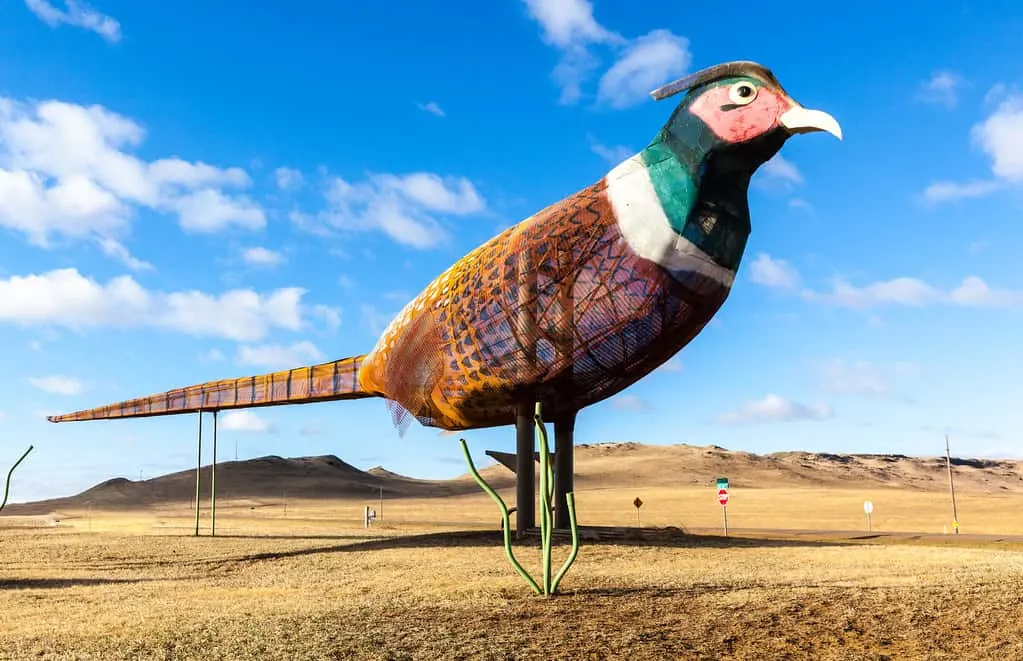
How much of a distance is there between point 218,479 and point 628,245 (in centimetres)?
7624

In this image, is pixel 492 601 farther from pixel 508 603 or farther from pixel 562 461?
pixel 562 461

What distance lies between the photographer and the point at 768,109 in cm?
1304

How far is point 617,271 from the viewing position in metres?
13.5

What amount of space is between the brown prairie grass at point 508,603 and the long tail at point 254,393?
11.8 ft

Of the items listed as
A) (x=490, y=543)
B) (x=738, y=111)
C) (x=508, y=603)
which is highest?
(x=738, y=111)

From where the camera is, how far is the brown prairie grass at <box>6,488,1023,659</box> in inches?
321

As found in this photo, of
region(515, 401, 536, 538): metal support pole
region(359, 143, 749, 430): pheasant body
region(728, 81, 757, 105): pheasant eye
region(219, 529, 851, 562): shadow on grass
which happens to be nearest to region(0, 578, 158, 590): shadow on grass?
region(219, 529, 851, 562): shadow on grass

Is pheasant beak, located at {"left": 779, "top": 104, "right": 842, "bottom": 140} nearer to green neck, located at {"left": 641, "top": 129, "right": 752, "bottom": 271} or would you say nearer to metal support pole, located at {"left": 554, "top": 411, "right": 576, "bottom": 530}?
green neck, located at {"left": 641, "top": 129, "right": 752, "bottom": 271}

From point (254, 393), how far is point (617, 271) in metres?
11.4

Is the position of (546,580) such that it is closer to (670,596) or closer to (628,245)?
(670,596)

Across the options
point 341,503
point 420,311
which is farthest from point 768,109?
point 341,503

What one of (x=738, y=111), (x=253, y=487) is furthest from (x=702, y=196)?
(x=253, y=487)

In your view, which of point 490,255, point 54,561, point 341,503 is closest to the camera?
point 490,255

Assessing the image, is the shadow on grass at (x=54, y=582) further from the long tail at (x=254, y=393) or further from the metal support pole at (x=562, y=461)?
the metal support pole at (x=562, y=461)
